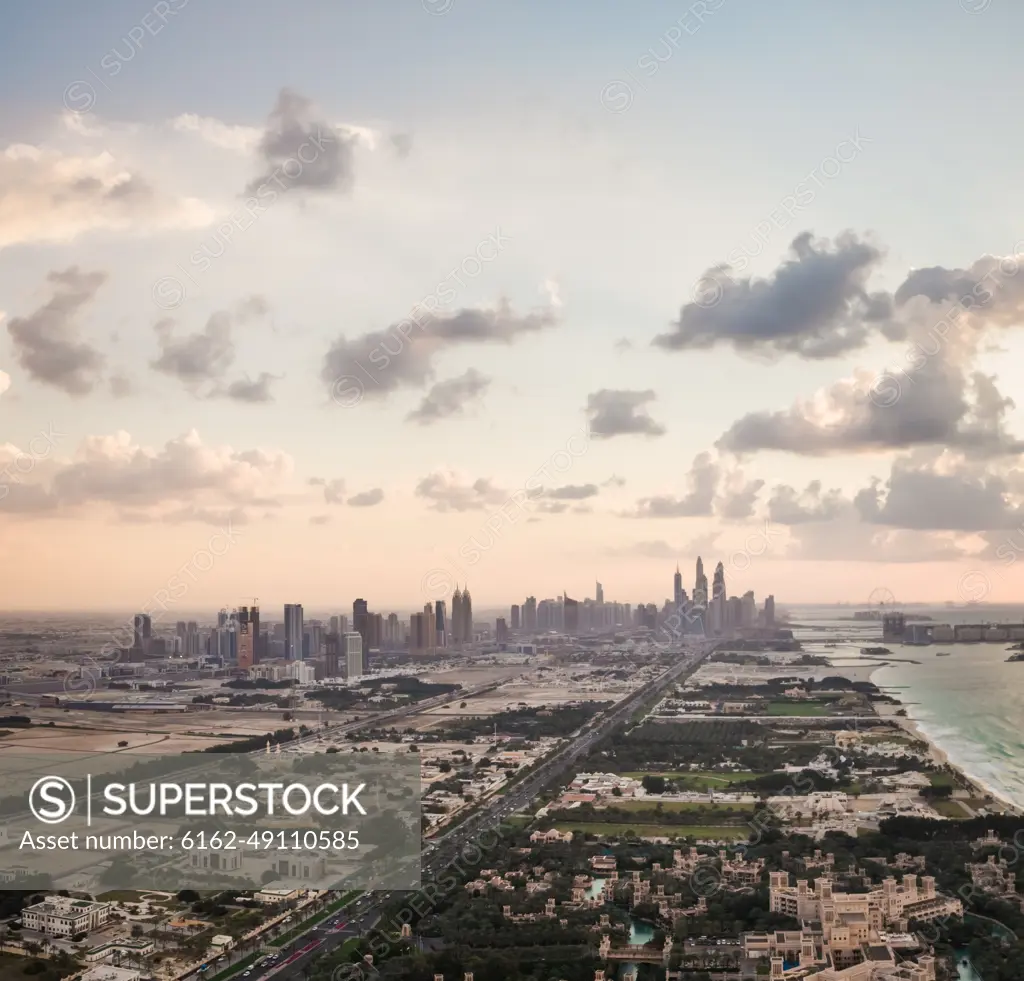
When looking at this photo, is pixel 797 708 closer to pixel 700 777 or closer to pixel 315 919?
pixel 700 777

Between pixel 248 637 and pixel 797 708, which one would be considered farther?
pixel 248 637

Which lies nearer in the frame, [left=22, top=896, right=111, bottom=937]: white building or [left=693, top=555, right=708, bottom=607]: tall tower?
[left=22, top=896, right=111, bottom=937]: white building

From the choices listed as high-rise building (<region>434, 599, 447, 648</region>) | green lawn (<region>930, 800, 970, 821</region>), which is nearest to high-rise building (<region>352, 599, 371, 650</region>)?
high-rise building (<region>434, 599, 447, 648</region>)

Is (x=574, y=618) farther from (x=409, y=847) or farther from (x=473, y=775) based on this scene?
(x=409, y=847)

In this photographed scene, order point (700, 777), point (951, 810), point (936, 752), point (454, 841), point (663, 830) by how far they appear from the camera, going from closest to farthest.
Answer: point (454, 841), point (663, 830), point (951, 810), point (700, 777), point (936, 752)

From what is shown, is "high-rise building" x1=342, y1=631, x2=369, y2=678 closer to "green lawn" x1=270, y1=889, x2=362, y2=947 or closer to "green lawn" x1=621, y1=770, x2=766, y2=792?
"green lawn" x1=621, y1=770, x2=766, y2=792

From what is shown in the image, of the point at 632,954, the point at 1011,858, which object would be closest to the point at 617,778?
the point at 1011,858

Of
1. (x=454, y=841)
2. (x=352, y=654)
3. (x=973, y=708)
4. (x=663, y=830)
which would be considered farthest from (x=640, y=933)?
(x=352, y=654)
